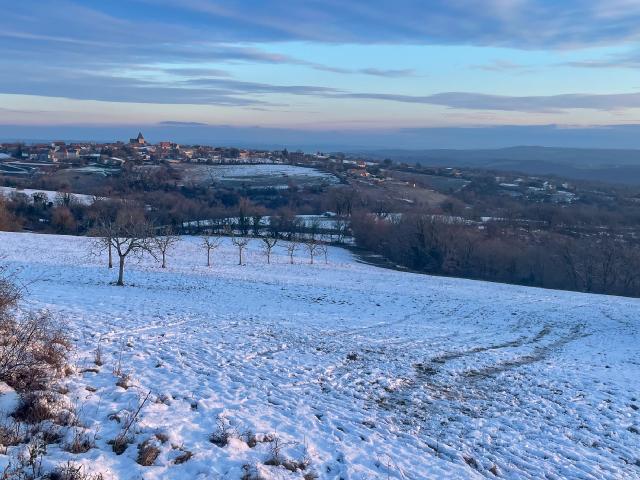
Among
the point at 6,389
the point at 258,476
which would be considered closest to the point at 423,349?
the point at 258,476

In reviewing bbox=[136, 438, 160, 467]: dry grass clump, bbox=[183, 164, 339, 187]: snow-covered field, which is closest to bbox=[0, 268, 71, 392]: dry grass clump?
bbox=[136, 438, 160, 467]: dry grass clump

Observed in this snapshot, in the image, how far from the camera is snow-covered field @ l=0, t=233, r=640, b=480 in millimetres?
7996

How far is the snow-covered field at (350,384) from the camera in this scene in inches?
315

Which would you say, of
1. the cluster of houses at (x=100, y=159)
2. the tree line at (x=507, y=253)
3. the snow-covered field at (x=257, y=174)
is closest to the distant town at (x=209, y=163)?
the cluster of houses at (x=100, y=159)

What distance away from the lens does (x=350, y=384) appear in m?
12.1

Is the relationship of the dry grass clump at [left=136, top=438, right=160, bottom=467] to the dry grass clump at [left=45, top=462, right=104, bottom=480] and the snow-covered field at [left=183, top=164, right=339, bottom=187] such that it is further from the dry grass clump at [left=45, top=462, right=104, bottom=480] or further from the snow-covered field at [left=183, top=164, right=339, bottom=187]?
the snow-covered field at [left=183, top=164, right=339, bottom=187]

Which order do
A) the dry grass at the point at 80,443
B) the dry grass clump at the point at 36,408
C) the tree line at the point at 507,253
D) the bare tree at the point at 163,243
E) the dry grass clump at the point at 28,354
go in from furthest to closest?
the tree line at the point at 507,253 → the bare tree at the point at 163,243 → the dry grass clump at the point at 28,354 → the dry grass clump at the point at 36,408 → the dry grass at the point at 80,443

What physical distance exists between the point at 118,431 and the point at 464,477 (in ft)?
16.1

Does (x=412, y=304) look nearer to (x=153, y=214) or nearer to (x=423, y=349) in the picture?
(x=423, y=349)

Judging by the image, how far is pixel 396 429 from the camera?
31.7 feet

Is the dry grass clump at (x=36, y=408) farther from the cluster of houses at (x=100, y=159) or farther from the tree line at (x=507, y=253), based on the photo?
the cluster of houses at (x=100, y=159)

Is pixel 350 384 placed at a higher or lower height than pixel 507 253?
higher

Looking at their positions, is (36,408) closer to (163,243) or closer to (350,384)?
(350,384)

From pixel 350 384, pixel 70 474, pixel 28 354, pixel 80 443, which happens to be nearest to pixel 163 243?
pixel 350 384
